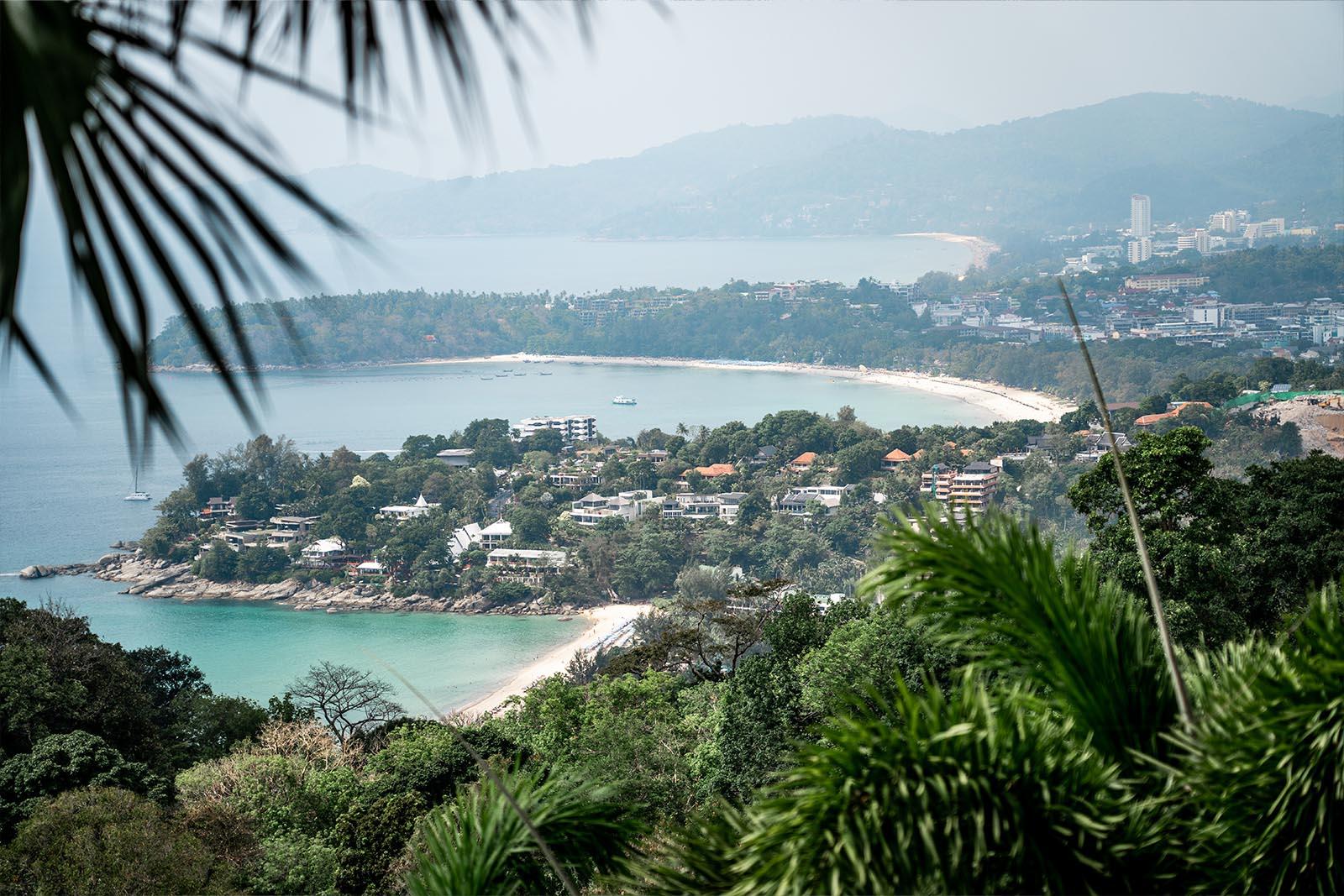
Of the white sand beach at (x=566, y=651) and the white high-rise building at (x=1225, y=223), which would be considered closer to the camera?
the white sand beach at (x=566, y=651)

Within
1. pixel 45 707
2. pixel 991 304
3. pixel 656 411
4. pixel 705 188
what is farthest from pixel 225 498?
pixel 705 188

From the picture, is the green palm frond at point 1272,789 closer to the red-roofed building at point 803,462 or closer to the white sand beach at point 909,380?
the red-roofed building at point 803,462

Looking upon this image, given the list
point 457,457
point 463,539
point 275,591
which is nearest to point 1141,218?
point 457,457

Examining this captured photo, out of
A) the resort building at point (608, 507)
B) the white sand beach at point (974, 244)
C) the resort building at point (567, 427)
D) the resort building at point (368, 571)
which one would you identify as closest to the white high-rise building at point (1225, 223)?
the white sand beach at point (974, 244)

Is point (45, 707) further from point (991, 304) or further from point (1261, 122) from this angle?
point (1261, 122)

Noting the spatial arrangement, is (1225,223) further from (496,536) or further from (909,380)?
(496,536)
